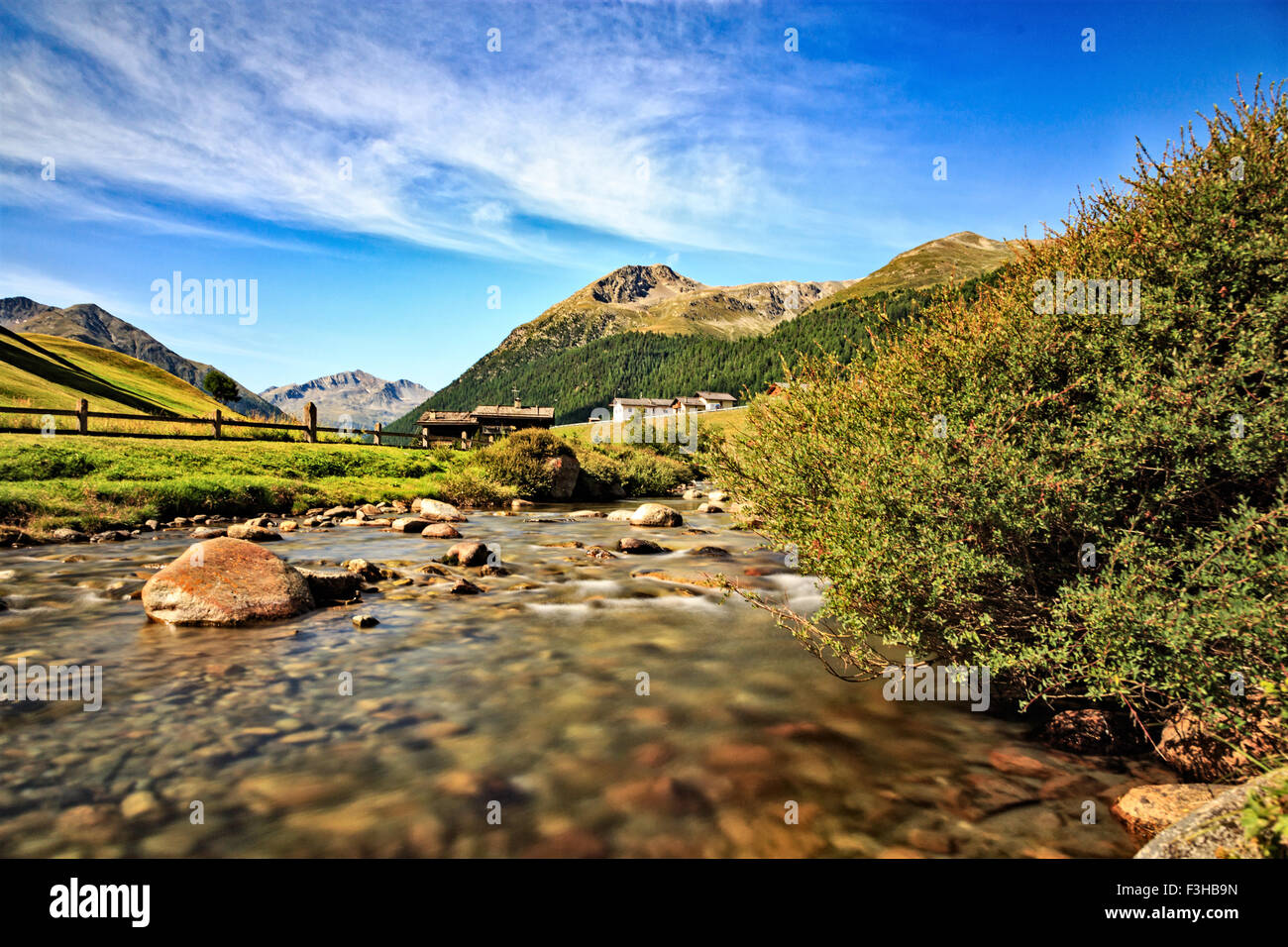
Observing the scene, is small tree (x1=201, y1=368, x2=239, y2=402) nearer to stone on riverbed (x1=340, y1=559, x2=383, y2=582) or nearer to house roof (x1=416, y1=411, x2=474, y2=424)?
house roof (x1=416, y1=411, x2=474, y2=424)

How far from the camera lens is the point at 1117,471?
4.80 meters

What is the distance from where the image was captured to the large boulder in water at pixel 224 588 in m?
9.97

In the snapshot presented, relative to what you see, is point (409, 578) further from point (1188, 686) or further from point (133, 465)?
point (133, 465)

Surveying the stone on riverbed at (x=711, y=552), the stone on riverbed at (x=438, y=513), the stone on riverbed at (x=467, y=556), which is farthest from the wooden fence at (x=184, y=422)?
the stone on riverbed at (x=711, y=552)

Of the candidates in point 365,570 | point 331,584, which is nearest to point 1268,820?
point 331,584

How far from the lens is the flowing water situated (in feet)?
15.9

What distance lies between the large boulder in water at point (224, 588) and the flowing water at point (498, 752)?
384mm

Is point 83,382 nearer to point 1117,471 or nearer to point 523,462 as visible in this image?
point 523,462

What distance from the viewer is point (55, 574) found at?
42.0 feet

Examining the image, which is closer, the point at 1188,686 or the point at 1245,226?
the point at 1188,686

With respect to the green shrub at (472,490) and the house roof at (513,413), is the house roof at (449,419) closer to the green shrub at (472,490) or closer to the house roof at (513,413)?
the house roof at (513,413)

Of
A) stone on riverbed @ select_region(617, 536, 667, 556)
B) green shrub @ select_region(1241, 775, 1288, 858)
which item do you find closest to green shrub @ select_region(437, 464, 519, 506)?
stone on riverbed @ select_region(617, 536, 667, 556)
